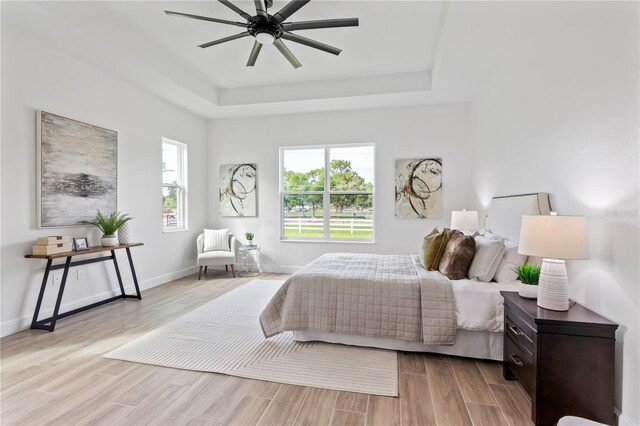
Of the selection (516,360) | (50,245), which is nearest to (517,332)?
(516,360)

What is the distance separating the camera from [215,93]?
16.6 ft

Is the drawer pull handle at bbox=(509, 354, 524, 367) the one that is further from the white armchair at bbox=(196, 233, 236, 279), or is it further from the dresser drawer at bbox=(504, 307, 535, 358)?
the white armchair at bbox=(196, 233, 236, 279)

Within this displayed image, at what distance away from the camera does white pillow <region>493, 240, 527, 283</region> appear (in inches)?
97.9

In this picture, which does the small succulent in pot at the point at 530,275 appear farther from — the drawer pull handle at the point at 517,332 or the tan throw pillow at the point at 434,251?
the tan throw pillow at the point at 434,251

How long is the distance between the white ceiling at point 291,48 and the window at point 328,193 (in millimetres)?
822

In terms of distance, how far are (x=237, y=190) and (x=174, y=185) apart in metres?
1.08

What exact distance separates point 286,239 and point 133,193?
252cm

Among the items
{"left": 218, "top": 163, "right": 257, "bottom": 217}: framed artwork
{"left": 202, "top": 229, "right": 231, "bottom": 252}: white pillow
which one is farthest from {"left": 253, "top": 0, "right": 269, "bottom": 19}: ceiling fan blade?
{"left": 202, "top": 229, "right": 231, "bottom": 252}: white pillow

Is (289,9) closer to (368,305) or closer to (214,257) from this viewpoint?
(368,305)

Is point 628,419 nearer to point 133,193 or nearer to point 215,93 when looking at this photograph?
point 133,193

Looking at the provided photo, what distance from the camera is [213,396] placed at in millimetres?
1971

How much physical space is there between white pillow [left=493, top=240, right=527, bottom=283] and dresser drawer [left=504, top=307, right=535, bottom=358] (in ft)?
1.26

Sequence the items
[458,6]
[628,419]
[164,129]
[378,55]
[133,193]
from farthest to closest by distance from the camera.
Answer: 1. [164,129]
2. [133,193]
3. [378,55]
4. [458,6]
5. [628,419]

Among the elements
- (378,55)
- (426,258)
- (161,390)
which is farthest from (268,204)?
(161,390)
